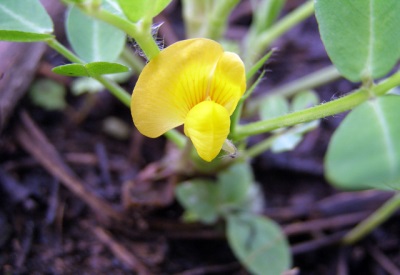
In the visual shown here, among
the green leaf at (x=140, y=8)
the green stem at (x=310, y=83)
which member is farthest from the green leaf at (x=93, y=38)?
the green stem at (x=310, y=83)

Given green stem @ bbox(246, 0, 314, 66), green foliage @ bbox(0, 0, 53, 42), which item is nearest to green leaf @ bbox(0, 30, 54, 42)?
green foliage @ bbox(0, 0, 53, 42)

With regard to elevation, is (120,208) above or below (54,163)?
below

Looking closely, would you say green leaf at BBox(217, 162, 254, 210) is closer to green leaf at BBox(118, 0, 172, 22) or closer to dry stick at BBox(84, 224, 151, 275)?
dry stick at BBox(84, 224, 151, 275)

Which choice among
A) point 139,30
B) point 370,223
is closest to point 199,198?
point 370,223

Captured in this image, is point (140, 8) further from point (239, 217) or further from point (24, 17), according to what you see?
point (239, 217)

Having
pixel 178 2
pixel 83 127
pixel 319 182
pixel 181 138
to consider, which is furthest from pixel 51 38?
pixel 178 2

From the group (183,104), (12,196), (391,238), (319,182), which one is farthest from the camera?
(319,182)

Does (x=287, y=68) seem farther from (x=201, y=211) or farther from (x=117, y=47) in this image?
(x=117, y=47)
